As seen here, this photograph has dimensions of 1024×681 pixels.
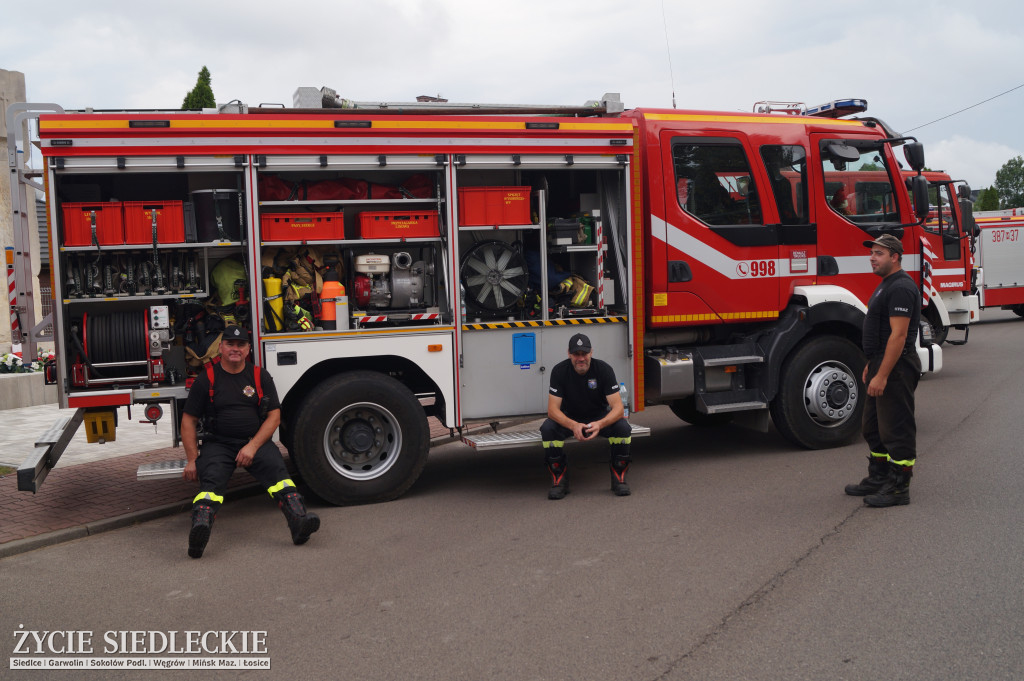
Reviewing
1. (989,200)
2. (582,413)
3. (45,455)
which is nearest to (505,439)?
(582,413)

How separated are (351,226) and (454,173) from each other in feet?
3.24

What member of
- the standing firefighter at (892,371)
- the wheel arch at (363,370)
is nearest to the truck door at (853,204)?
the standing firefighter at (892,371)

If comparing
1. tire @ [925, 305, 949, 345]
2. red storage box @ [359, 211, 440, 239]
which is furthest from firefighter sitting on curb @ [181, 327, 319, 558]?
tire @ [925, 305, 949, 345]

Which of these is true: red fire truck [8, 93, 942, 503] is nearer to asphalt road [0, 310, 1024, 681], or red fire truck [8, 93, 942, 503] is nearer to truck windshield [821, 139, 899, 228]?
truck windshield [821, 139, 899, 228]

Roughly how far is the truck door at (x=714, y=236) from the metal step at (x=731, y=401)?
2.21 ft

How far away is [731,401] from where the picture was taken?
8.24 meters

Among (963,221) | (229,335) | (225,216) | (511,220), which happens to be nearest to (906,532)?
(511,220)

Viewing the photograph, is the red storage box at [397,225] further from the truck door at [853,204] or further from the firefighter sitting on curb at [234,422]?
the truck door at [853,204]

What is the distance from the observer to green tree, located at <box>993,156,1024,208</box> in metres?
103

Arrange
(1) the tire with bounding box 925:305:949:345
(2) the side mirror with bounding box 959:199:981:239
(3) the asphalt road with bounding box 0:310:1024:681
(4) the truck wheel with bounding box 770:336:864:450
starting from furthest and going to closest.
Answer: (1) the tire with bounding box 925:305:949:345, (2) the side mirror with bounding box 959:199:981:239, (4) the truck wheel with bounding box 770:336:864:450, (3) the asphalt road with bounding box 0:310:1024:681

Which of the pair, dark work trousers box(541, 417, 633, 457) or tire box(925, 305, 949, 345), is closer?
dark work trousers box(541, 417, 633, 457)

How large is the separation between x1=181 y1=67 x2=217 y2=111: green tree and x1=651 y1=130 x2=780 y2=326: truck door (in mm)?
17095

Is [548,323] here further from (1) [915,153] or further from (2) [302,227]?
(1) [915,153]

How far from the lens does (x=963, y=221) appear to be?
11.7m
